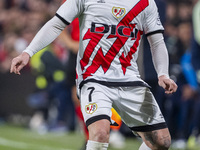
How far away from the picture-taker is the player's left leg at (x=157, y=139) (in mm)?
4371

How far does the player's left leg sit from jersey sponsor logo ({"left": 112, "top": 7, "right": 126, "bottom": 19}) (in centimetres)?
105

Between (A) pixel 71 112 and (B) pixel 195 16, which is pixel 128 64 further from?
(A) pixel 71 112

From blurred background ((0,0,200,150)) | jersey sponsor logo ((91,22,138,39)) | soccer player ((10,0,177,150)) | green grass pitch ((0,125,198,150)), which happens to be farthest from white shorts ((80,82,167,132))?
green grass pitch ((0,125,198,150))

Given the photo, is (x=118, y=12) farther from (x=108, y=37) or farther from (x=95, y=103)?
(x=95, y=103)

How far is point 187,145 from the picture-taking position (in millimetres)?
7949

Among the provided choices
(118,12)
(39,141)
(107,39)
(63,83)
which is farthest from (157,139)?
(63,83)

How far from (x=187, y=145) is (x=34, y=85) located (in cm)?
418

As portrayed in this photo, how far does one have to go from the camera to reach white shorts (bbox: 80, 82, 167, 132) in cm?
411

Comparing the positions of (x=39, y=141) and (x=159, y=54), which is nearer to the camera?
(x=159, y=54)

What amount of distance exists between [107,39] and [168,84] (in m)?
0.65

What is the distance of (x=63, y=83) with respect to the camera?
10391 millimetres

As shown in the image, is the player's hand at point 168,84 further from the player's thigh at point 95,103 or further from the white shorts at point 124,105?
the player's thigh at point 95,103

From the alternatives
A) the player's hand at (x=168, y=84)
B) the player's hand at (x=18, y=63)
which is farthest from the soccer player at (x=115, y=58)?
A: the player's hand at (x=18, y=63)

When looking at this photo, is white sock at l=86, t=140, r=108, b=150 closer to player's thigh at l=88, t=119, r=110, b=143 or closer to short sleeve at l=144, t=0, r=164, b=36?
player's thigh at l=88, t=119, r=110, b=143
